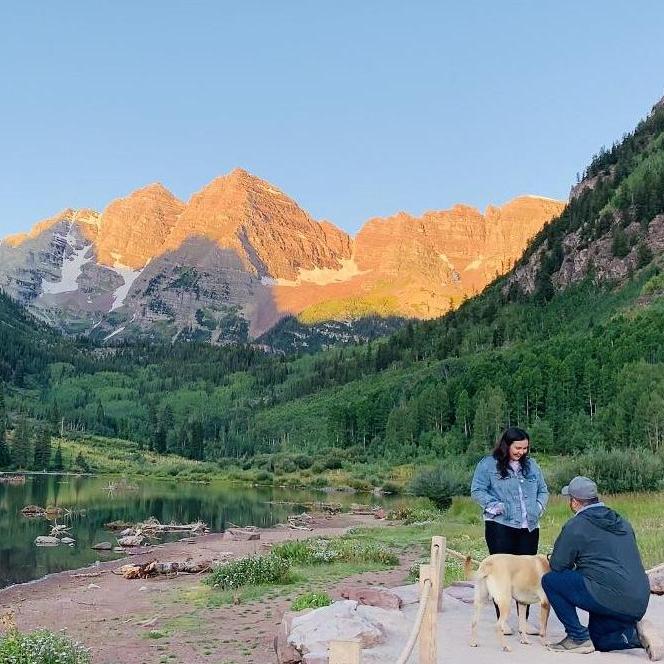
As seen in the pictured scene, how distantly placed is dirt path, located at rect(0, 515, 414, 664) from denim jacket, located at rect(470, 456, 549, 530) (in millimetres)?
4397

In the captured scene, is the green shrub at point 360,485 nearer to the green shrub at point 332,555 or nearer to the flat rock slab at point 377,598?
the green shrub at point 332,555

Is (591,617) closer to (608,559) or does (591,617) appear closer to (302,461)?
(608,559)

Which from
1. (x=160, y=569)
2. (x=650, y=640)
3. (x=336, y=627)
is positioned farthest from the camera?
(x=160, y=569)

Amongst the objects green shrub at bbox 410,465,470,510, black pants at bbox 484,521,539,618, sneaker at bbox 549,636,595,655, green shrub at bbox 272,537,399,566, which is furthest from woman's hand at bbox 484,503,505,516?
green shrub at bbox 410,465,470,510

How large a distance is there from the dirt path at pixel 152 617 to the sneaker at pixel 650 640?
5.64m

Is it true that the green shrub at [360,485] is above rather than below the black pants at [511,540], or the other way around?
below

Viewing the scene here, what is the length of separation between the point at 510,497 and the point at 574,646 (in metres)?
2.11

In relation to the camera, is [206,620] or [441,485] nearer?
[206,620]

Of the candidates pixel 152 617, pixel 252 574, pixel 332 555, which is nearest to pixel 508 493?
pixel 152 617

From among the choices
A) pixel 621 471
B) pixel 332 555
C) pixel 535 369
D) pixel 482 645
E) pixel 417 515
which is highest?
pixel 535 369

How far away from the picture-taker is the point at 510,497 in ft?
33.7

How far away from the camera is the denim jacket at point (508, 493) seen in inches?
404

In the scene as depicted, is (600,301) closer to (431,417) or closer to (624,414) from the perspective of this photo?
(431,417)

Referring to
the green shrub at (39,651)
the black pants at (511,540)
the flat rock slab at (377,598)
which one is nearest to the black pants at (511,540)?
the black pants at (511,540)
